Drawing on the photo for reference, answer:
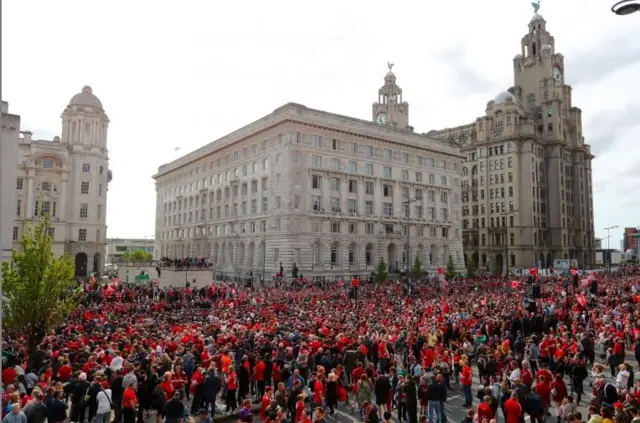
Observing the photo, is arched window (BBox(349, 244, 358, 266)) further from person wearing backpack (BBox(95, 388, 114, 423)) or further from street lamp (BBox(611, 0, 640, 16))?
street lamp (BBox(611, 0, 640, 16))

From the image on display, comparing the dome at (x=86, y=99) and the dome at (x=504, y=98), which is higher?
the dome at (x=504, y=98)

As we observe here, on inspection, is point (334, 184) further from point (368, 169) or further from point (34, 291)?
point (34, 291)

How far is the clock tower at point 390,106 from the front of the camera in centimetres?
10756

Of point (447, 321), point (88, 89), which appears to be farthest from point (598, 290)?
point (88, 89)

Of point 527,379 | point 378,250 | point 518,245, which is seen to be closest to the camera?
point 527,379

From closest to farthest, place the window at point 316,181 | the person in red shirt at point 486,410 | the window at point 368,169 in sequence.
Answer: the person in red shirt at point 486,410 → the window at point 316,181 → the window at point 368,169

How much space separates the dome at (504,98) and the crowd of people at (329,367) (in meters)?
74.2

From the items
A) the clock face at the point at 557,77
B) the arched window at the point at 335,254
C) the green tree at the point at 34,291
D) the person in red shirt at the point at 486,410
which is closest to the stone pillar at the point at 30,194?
the arched window at the point at 335,254

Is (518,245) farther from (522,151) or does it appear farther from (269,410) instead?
(269,410)

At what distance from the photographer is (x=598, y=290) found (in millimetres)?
36938

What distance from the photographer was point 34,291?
18.2 meters

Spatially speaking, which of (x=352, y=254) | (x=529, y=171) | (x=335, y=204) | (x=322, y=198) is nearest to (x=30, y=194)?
(x=322, y=198)

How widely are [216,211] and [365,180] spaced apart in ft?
83.5

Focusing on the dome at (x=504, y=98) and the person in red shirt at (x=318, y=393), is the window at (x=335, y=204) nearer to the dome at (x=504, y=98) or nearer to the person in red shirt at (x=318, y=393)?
the person in red shirt at (x=318, y=393)
